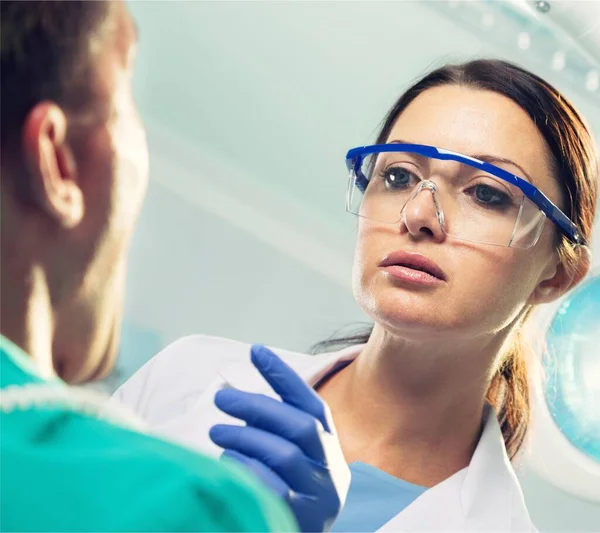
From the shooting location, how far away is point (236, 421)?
1.39 meters

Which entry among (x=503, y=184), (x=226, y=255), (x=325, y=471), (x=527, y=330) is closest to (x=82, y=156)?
(x=325, y=471)

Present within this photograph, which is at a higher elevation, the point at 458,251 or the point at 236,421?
the point at 458,251

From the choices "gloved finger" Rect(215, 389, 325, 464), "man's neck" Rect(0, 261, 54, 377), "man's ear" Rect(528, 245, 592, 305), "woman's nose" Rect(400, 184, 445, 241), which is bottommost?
"gloved finger" Rect(215, 389, 325, 464)

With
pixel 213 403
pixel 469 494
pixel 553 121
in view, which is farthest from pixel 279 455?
pixel 553 121

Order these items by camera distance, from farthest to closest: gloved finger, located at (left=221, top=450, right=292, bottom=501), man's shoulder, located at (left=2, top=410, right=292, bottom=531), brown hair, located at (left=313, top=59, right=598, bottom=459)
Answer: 1. brown hair, located at (left=313, top=59, right=598, bottom=459)
2. gloved finger, located at (left=221, top=450, right=292, bottom=501)
3. man's shoulder, located at (left=2, top=410, right=292, bottom=531)

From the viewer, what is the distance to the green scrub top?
0.48 m

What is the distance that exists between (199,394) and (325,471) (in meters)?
0.52

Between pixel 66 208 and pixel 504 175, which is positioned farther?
pixel 504 175

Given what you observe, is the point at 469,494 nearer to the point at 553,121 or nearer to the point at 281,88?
the point at 553,121

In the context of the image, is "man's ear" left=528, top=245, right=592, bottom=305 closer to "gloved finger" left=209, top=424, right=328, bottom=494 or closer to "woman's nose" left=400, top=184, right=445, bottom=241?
"woman's nose" left=400, top=184, right=445, bottom=241

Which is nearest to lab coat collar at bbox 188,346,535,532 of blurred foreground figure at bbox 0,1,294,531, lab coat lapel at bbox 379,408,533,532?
lab coat lapel at bbox 379,408,533,532

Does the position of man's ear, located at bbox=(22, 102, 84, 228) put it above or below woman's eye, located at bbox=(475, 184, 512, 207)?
above

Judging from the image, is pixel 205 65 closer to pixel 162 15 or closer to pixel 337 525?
pixel 162 15

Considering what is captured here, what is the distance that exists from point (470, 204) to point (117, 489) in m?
0.96
